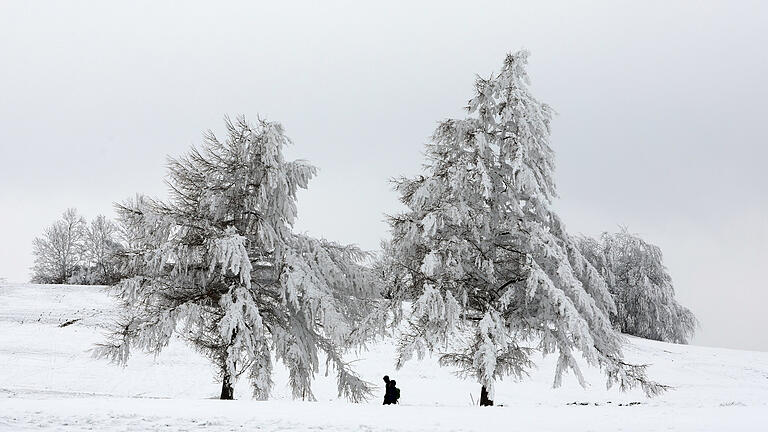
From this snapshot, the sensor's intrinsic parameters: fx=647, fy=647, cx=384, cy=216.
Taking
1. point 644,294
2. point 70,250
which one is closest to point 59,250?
point 70,250

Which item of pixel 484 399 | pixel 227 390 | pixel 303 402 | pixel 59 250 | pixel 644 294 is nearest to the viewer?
pixel 303 402

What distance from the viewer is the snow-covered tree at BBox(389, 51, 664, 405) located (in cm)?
1519

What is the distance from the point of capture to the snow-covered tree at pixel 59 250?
72000 mm

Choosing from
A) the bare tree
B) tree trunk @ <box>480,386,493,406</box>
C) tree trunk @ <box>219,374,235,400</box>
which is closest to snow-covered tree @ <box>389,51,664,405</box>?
tree trunk @ <box>480,386,493,406</box>

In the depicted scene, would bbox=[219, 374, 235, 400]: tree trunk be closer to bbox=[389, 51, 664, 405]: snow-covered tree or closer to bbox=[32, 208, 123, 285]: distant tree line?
bbox=[389, 51, 664, 405]: snow-covered tree

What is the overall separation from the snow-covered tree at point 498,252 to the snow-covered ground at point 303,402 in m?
1.66

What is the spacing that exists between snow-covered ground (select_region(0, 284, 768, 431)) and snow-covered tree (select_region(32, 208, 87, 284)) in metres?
27.2

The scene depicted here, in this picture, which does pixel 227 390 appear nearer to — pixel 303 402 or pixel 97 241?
pixel 303 402

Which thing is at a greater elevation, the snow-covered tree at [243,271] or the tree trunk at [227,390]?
the snow-covered tree at [243,271]

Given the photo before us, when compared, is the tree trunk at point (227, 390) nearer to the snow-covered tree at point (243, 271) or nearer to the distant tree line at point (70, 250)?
the snow-covered tree at point (243, 271)

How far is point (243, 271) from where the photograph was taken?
14.8 m

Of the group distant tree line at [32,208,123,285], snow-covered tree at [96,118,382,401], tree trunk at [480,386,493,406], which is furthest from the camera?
distant tree line at [32,208,123,285]

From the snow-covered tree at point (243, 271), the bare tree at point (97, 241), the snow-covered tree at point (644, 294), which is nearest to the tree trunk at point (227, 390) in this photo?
the snow-covered tree at point (243, 271)

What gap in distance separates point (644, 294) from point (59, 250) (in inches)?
2404
